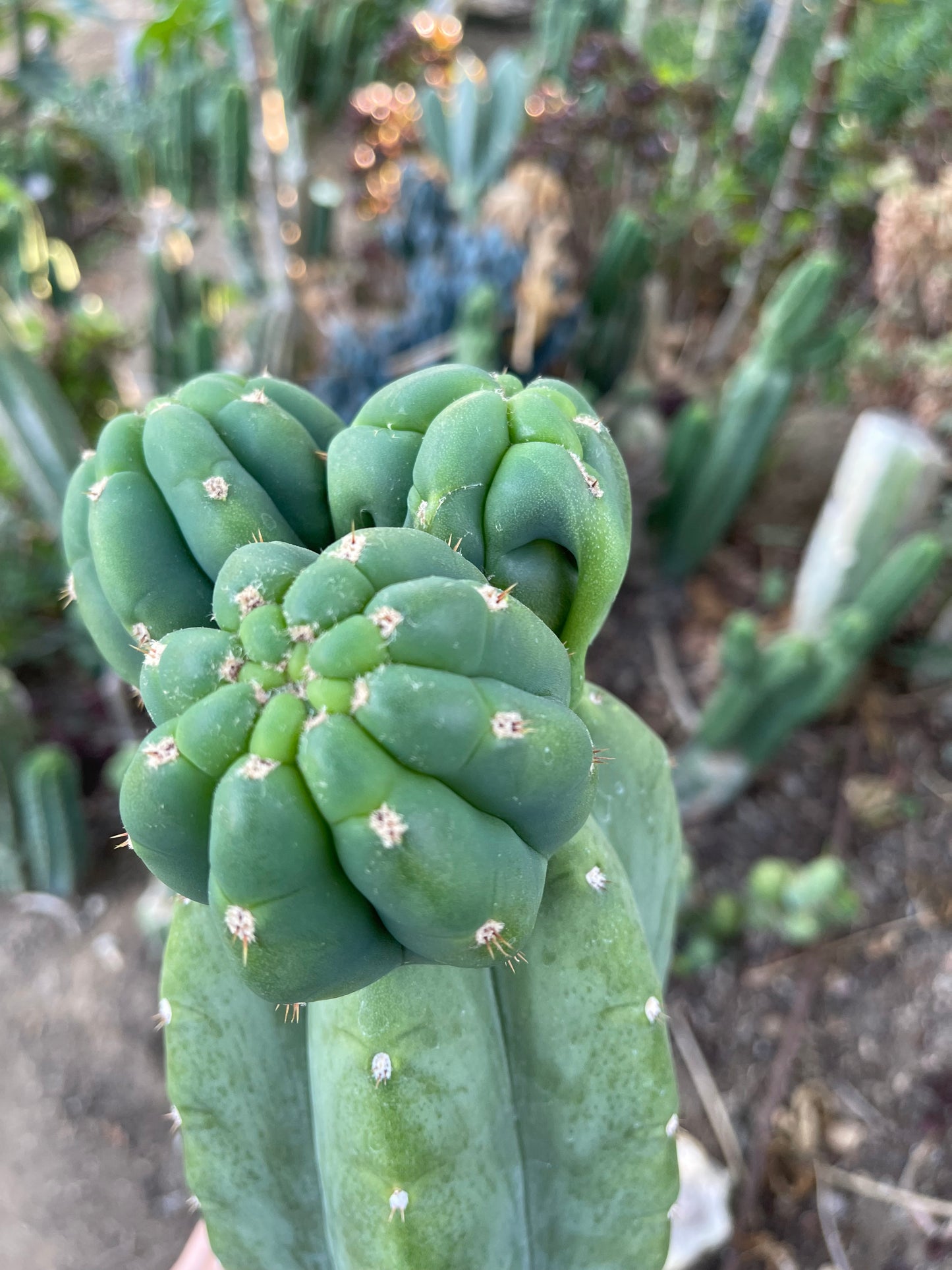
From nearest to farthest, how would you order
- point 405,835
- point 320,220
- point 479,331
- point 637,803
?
point 405,835, point 637,803, point 479,331, point 320,220

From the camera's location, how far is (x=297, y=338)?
11.5 feet

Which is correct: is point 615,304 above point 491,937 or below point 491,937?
below

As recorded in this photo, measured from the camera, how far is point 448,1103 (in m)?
0.91

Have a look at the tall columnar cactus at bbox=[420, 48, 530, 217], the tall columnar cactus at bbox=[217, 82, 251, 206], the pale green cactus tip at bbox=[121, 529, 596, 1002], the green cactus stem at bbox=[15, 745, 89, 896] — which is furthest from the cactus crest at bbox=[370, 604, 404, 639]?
the tall columnar cactus at bbox=[217, 82, 251, 206]

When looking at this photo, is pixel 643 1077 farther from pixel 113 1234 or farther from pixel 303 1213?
pixel 113 1234

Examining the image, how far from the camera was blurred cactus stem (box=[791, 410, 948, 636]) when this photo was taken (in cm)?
271

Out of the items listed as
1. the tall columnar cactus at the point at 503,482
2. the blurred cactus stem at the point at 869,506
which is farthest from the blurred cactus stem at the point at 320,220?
the tall columnar cactus at the point at 503,482

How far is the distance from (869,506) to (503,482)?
2387 mm

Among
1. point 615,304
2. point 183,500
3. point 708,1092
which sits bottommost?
point 708,1092

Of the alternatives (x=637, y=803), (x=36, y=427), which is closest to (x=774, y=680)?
(x=637, y=803)

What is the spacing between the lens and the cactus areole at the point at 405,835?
2.08 ft

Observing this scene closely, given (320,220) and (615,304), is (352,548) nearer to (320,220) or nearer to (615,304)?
(615,304)

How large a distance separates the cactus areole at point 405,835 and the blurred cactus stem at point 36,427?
1820 mm

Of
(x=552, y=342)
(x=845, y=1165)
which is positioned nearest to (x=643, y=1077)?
(x=845, y=1165)
